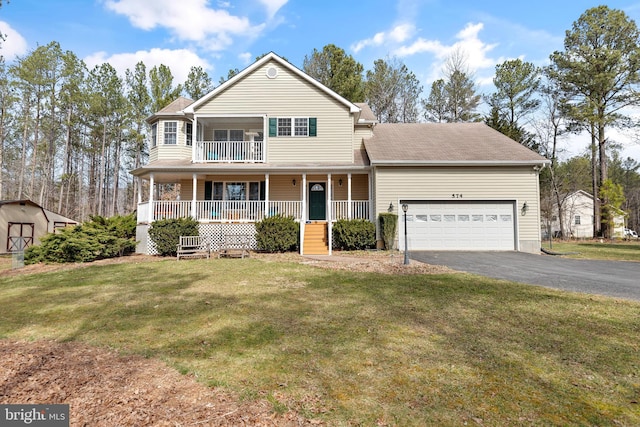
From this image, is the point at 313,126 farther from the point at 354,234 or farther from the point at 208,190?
the point at 208,190

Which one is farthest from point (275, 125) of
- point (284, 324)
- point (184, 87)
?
point (184, 87)

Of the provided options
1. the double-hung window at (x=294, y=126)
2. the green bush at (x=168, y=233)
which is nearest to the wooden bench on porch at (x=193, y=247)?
the green bush at (x=168, y=233)

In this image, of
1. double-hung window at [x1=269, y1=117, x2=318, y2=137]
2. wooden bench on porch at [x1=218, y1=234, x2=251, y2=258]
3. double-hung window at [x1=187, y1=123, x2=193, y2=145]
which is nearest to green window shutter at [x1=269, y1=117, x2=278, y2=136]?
Answer: double-hung window at [x1=269, y1=117, x2=318, y2=137]

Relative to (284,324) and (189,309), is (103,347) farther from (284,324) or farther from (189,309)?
(284,324)

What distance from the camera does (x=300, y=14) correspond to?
41.6 ft

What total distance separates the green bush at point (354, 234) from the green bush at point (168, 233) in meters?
6.26

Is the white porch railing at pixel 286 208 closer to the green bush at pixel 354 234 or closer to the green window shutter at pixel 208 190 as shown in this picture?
the green bush at pixel 354 234

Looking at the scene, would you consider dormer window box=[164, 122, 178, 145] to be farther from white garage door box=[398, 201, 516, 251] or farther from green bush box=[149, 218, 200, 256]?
white garage door box=[398, 201, 516, 251]

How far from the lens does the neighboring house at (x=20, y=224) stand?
1808 cm

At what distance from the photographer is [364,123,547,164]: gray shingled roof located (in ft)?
45.9

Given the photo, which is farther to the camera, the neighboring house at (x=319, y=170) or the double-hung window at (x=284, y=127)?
the double-hung window at (x=284, y=127)

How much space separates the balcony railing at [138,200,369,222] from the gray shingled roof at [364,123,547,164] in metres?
2.66

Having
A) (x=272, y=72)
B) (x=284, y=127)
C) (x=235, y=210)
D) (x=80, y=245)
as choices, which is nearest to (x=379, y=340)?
(x=235, y=210)

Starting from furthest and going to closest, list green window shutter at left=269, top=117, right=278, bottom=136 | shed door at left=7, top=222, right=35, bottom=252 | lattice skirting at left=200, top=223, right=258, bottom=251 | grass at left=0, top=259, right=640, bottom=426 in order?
shed door at left=7, top=222, right=35, bottom=252 → green window shutter at left=269, top=117, right=278, bottom=136 → lattice skirting at left=200, top=223, right=258, bottom=251 → grass at left=0, top=259, right=640, bottom=426
